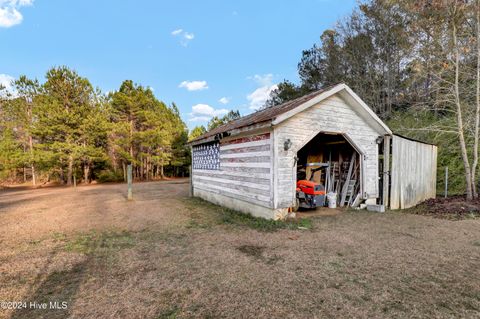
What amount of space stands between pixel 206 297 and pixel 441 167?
13134 millimetres

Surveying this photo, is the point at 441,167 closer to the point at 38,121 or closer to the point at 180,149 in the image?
the point at 180,149

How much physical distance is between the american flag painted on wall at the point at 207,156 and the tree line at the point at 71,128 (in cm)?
1248

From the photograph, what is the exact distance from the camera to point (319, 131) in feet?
21.3

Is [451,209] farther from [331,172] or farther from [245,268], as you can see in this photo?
[245,268]

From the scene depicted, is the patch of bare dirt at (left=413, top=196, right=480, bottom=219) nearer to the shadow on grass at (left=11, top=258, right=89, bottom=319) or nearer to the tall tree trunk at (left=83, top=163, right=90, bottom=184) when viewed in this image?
the shadow on grass at (left=11, top=258, right=89, bottom=319)

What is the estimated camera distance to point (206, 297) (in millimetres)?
2549

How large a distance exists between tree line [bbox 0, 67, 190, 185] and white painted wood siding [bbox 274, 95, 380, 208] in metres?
18.0

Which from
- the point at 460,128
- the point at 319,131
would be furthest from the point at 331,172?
the point at 460,128

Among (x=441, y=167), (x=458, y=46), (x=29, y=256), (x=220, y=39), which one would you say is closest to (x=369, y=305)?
(x=29, y=256)

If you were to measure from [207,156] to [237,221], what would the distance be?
407 centimetres

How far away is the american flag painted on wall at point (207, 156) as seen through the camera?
8.72 m

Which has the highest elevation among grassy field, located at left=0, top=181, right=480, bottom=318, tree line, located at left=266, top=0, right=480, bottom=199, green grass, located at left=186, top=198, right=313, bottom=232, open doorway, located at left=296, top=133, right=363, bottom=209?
tree line, located at left=266, top=0, right=480, bottom=199

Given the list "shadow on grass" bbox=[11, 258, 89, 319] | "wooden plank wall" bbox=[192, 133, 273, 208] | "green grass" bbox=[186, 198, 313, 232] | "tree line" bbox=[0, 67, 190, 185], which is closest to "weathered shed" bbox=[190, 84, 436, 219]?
"wooden plank wall" bbox=[192, 133, 273, 208]

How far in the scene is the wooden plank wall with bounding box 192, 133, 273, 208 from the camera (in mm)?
6020
